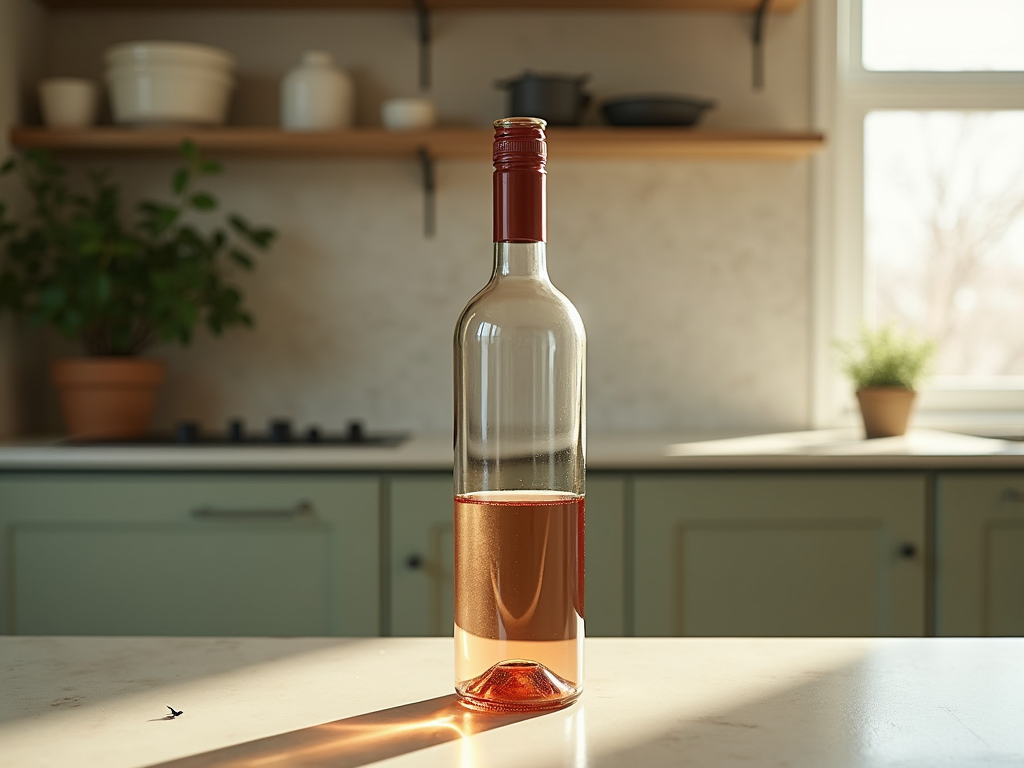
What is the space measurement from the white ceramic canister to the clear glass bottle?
2038mm

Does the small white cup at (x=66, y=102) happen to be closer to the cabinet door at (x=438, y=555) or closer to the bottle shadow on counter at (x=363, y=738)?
the cabinet door at (x=438, y=555)

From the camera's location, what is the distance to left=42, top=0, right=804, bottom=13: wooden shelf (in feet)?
8.52

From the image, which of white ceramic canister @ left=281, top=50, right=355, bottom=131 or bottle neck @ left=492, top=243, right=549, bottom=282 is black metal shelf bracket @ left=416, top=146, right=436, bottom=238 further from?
bottle neck @ left=492, top=243, right=549, bottom=282

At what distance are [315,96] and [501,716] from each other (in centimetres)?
216

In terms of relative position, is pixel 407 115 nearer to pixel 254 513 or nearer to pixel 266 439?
pixel 266 439

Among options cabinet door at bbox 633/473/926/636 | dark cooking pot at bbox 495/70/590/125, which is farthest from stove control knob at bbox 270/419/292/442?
dark cooking pot at bbox 495/70/590/125

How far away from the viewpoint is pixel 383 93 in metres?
2.71

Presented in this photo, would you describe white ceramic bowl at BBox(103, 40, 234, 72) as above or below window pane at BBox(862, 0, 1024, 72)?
below

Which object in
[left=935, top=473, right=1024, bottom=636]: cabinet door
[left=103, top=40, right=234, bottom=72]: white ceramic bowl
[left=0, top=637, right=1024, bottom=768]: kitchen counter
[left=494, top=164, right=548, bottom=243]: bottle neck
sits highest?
[left=103, top=40, right=234, bottom=72]: white ceramic bowl

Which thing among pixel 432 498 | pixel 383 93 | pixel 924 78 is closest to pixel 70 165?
pixel 383 93

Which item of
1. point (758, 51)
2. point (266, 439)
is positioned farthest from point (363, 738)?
point (758, 51)

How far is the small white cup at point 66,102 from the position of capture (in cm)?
250

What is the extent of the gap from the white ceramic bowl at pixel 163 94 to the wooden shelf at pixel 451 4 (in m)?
0.28

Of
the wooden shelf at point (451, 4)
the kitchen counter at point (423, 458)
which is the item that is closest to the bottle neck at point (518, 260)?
the kitchen counter at point (423, 458)
